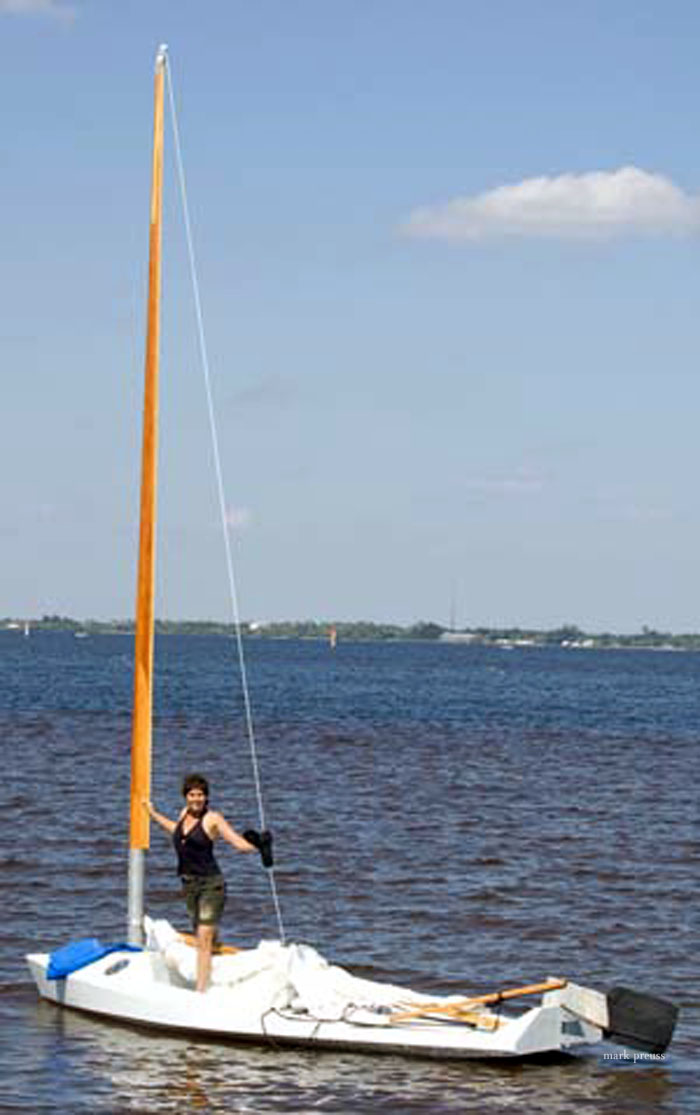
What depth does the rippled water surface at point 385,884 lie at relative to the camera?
19422mm

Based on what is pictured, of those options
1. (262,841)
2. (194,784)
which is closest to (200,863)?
(194,784)

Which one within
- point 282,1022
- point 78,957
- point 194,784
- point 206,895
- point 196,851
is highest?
point 194,784

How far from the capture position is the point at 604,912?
3028 cm

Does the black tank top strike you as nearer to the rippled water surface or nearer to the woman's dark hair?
the woman's dark hair

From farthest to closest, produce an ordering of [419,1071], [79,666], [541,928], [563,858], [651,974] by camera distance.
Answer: [79,666]
[563,858]
[541,928]
[651,974]
[419,1071]

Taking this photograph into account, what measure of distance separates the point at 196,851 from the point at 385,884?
11.7m

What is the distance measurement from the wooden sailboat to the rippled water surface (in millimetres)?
271

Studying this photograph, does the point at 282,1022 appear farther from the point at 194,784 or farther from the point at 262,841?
the point at 194,784

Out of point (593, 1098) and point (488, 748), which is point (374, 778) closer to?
point (488, 748)

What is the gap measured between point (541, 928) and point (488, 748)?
127 feet

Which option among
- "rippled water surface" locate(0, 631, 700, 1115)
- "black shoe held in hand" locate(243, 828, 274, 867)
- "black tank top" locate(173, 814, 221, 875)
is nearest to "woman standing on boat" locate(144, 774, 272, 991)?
"black tank top" locate(173, 814, 221, 875)

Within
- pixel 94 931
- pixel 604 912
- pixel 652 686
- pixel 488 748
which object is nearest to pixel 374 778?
pixel 488 748

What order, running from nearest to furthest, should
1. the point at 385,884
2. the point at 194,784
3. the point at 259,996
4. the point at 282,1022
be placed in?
the point at 282,1022 → the point at 259,996 → the point at 194,784 → the point at 385,884

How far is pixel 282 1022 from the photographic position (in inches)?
792
